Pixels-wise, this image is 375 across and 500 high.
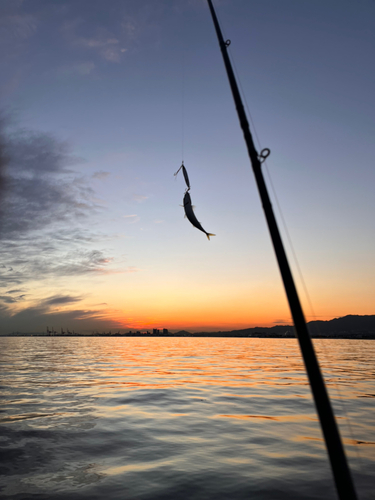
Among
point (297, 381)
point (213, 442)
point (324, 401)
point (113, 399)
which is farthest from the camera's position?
point (297, 381)

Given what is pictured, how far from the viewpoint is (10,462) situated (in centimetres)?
677

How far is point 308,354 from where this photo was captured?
2.59 meters

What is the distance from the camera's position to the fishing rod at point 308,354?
232 cm

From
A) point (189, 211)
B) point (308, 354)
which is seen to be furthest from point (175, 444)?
point (308, 354)

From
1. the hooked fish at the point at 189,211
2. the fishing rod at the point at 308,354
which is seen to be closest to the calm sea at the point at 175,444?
the fishing rod at the point at 308,354

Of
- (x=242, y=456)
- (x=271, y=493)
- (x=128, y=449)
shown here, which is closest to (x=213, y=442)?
(x=242, y=456)

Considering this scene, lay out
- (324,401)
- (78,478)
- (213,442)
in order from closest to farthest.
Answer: (324,401)
(78,478)
(213,442)

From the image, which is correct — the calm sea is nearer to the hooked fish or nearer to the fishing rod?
the fishing rod

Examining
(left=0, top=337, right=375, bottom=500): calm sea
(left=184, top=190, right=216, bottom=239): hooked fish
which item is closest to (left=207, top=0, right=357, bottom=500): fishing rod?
(left=0, top=337, right=375, bottom=500): calm sea

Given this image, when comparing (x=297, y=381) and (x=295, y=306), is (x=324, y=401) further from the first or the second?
(x=297, y=381)

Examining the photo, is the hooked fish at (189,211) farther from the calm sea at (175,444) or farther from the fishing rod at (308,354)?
the calm sea at (175,444)

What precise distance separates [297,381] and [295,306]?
17661mm

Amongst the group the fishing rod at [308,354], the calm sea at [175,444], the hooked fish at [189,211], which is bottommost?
the calm sea at [175,444]

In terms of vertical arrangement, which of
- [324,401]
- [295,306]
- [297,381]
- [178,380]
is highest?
[295,306]
